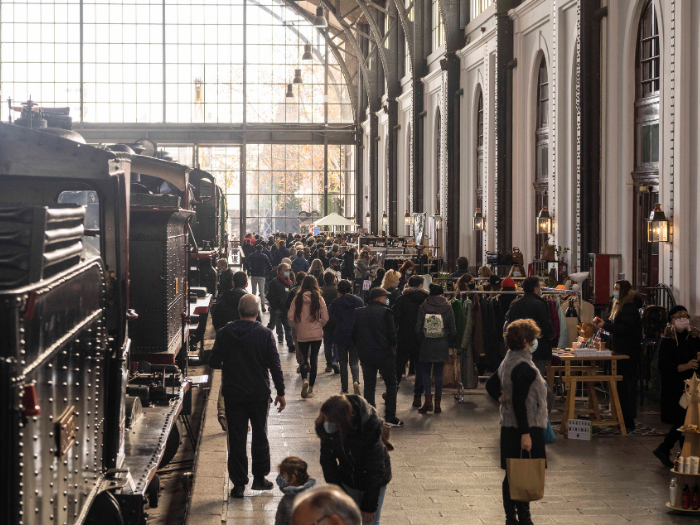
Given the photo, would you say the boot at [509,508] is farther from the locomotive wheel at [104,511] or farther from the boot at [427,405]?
the boot at [427,405]

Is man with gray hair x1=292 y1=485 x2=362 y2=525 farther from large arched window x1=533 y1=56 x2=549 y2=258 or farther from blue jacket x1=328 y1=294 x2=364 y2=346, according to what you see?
large arched window x1=533 y1=56 x2=549 y2=258

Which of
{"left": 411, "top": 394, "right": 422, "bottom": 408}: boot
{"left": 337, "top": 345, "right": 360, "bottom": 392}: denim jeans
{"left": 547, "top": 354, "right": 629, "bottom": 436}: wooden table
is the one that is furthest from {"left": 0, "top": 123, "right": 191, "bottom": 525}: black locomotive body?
{"left": 547, "top": 354, "right": 629, "bottom": 436}: wooden table

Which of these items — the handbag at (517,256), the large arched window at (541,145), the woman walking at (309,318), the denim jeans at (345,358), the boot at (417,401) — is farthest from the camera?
the handbag at (517,256)

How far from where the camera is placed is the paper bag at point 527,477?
592 cm

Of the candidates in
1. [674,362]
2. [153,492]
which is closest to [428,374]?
[674,362]

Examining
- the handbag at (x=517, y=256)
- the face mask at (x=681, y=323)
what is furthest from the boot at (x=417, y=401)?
the handbag at (x=517, y=256)

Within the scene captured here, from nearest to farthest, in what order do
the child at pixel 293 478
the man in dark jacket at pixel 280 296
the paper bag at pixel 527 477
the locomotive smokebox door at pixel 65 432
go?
the locomotive smokebox door at pixel 65 432 → the child at pixel 293 478 → the paper bag at pixel 527 477 → the man in dark jacket at pixel 280 296

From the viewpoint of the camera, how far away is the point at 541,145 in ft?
60.6

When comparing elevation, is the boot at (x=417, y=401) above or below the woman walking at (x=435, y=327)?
below

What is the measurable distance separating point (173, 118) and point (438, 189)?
Result: 56.7 feet

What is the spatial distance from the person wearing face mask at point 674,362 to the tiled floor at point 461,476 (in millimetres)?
268

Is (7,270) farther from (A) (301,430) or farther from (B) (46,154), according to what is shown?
(A) (301,430)

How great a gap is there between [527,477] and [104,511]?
258cm

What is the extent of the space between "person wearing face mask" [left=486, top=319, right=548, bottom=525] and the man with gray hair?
337cm
